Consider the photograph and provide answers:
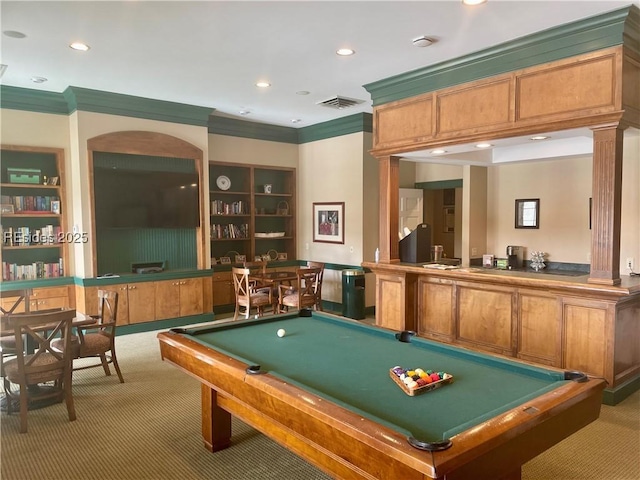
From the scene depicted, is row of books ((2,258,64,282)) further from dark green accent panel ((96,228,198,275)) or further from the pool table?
the pool table

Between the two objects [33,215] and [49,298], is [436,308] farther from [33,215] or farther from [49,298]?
[33,215]

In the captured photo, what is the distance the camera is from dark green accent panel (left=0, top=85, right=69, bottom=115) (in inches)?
228

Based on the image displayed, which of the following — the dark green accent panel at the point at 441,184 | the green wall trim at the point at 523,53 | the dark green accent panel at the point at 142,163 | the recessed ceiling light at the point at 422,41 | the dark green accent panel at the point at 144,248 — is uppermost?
the recessed ceiling light at the point at 422,41

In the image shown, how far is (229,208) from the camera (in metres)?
7.92

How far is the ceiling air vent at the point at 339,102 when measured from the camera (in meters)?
6.36

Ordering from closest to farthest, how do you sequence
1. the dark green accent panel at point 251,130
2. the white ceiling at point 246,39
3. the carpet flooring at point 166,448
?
1. the carpet flooring at point 166,448
2. the white ceiling at point 246,39
3. the dark green accent panel at point 251,130

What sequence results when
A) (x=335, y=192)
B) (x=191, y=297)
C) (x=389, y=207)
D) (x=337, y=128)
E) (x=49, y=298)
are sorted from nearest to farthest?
(x=389, y=207), (x=49, y=298), (x=191, y=297), (x=337, y=128), (x=335, y=192)

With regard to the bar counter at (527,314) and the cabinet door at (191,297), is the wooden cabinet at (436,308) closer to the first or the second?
the bar counter at (527,314)

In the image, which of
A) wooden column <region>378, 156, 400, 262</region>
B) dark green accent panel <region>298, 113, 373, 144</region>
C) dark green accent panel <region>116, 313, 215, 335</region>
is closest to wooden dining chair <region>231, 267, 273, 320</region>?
dark green accent panel <region>116, 313, 215, 335</region>

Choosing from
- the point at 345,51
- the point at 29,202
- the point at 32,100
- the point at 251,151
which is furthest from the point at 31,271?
the point at 345,51

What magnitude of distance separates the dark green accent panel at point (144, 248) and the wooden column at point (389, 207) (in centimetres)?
322

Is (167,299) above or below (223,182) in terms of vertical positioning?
below

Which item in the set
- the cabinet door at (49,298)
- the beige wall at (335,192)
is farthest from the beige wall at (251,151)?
the cabinet door at (49,298)

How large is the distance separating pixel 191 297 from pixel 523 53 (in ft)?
17.5
